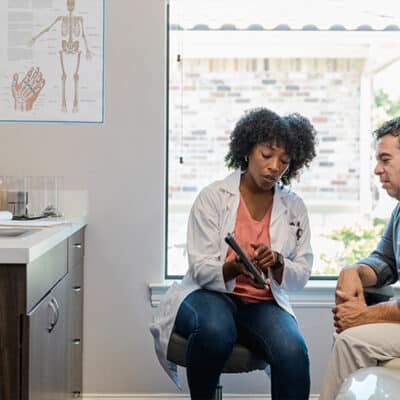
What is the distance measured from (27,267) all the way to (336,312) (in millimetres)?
1026

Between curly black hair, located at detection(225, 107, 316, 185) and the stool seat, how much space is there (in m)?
0.71

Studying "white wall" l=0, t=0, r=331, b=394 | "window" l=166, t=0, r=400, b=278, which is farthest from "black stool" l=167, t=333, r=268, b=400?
"window" l=166, t=0, r=400, b=278

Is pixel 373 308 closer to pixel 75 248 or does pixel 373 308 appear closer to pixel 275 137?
pixel 275 137

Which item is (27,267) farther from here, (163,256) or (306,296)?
(306,296)

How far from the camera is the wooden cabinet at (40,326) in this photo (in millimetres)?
1570

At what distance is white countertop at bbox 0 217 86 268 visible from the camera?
1.55 metres

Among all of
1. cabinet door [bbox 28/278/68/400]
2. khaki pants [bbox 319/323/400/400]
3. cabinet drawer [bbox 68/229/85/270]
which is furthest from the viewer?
cabinet drawer [bbox 68/229/85/270]

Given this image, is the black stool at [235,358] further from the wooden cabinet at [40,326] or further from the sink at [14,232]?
the sink at [14,232]

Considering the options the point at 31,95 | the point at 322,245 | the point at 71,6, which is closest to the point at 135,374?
the point at 322,245

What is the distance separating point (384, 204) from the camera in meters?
3.19

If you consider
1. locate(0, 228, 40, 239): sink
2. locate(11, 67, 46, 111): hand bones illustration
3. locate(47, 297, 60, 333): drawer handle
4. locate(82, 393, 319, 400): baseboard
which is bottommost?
locate(82, 393, 319, 400): baseboard

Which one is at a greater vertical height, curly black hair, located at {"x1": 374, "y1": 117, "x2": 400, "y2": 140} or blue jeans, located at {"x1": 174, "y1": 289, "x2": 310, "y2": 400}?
curly black hair, located at {"x1": 374, "y1": 117, "x2": 400, "y2": 140}

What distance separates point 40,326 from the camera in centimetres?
175

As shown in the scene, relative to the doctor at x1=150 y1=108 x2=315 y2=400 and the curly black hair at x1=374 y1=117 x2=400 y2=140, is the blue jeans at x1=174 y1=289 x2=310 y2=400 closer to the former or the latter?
the doctor at x1=150 y1=108 x2=315 y2=400
